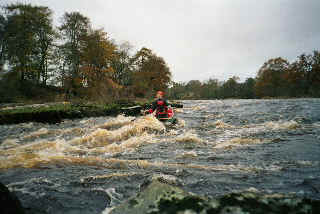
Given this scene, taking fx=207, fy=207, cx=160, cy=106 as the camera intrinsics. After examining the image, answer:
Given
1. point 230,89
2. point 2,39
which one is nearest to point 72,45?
point 2,39

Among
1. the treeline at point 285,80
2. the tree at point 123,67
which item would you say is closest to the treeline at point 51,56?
the tree at point 123,67

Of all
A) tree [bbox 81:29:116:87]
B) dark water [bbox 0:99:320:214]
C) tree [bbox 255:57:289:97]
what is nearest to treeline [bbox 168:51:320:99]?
tree [bbox 255:57:289:97]

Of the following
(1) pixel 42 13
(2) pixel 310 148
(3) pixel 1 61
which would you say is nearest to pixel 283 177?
(2) pixel 310 148

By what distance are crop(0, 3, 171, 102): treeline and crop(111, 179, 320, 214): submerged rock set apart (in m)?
22.5

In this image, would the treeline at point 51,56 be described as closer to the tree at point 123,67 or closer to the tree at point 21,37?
the tree at point 21,37

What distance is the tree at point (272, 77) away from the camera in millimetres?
56591

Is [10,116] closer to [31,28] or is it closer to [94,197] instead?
[94,197]

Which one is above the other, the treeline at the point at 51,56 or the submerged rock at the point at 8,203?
the treeline at the point at 51,56

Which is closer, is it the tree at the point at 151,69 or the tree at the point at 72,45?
the tree at the point at 72,45

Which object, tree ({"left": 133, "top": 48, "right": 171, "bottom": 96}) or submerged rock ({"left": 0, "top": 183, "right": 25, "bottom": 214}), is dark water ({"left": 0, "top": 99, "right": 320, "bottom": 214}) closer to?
submerged rock ({"left": 0, "top": 183, "right": 25, "bottom": 214})

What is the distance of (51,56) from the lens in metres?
29.3

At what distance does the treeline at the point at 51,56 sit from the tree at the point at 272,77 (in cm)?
4504

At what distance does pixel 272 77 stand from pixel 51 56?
2183 inches

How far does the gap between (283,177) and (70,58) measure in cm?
2746
